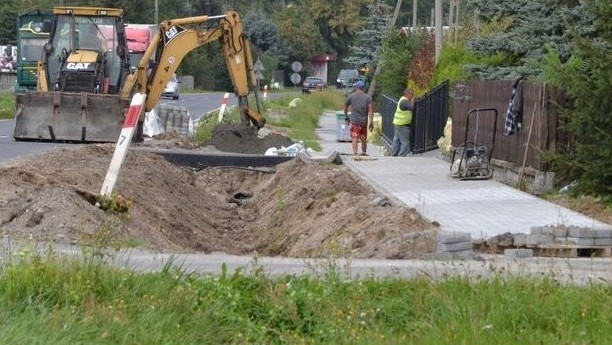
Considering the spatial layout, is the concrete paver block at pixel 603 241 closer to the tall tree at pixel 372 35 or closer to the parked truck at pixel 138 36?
the parked truck at pixel 138 36

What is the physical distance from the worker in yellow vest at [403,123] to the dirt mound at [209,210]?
14.0 feet

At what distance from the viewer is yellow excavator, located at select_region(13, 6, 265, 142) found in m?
29.5

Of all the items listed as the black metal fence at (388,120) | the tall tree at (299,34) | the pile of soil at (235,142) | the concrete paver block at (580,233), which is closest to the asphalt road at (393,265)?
the concrete paver block at (580,233)

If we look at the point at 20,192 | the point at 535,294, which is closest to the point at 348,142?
the point at 20,192

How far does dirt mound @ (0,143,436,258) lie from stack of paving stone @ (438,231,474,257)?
278 mm

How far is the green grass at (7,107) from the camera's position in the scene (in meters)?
56.2

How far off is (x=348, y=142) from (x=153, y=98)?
13238 millimetres

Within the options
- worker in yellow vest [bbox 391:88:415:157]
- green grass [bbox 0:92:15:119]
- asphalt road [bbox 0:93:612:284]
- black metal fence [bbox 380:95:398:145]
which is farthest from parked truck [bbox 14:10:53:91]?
asphalt road [bbox 0:93:612:284]

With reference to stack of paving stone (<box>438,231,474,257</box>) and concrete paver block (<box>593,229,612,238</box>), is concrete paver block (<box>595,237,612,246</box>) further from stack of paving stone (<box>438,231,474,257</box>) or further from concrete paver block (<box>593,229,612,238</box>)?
stack of paving stone (<box>438,231,474,257</box>)

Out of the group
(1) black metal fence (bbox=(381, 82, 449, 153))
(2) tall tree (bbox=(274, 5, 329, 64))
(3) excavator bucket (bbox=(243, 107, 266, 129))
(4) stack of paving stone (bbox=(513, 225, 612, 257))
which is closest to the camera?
(4) stack of paving stone (bbox=(513, 225, 612, 257))

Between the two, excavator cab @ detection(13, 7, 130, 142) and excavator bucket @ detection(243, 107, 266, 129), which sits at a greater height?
excavator cab @ detection(13, 7, 130, 142)

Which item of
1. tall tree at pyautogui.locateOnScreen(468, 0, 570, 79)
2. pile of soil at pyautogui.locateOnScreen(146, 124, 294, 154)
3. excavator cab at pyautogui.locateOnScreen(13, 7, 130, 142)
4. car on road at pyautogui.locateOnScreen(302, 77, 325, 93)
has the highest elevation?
tall tree at pyautogui.locateOnScreen(468, 0, 570, 79)

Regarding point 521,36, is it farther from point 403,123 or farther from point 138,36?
point 138,36

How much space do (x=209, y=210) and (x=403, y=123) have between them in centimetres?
862
